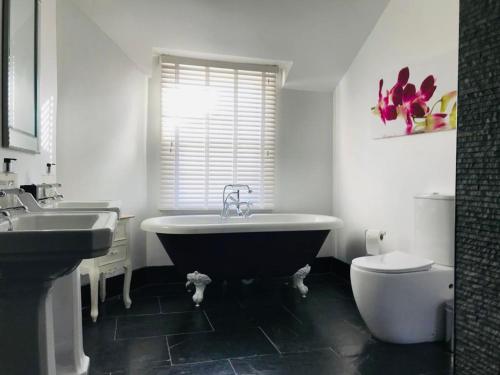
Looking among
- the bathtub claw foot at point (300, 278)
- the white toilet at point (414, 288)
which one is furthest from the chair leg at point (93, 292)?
the white toilet at point (414, 288)

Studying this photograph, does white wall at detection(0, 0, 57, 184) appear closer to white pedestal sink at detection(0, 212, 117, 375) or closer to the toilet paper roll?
white pedestal sink at detection(0, 212, 117, 375)

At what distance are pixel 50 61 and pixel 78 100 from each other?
453mm

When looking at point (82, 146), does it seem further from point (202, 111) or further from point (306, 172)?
point (306, 172)

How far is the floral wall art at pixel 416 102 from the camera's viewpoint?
254 cm

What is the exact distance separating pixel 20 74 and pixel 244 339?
193 cm

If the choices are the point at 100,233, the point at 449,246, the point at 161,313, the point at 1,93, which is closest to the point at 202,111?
the point at 161,313

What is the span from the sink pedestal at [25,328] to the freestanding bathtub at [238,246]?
153 cm

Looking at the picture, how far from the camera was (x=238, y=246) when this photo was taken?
2.92m

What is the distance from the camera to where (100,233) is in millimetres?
1101

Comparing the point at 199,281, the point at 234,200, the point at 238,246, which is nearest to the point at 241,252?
the point at 238,246

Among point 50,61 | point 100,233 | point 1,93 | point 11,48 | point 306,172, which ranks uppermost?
point 50,61

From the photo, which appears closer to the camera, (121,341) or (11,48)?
(11,48)

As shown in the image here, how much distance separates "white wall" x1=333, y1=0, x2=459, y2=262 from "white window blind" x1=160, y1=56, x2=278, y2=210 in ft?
2.42

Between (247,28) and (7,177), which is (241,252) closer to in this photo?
(7,177)
